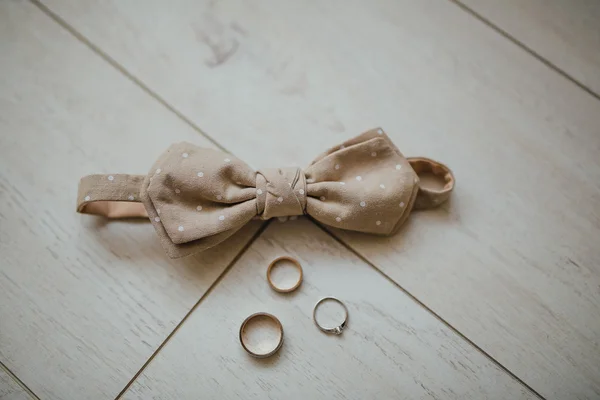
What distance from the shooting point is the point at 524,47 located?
4.04ft

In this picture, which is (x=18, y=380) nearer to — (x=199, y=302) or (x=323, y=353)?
(x=199, y=302)

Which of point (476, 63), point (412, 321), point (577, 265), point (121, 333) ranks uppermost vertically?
point (476, 63)

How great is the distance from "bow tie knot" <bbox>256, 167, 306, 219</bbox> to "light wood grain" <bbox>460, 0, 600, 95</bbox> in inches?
27.0

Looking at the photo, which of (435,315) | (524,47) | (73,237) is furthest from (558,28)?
(73,237)

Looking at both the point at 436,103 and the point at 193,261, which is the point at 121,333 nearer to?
the point at 193,261

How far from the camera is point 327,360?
3.29 feet

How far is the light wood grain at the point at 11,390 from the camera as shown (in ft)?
3.25

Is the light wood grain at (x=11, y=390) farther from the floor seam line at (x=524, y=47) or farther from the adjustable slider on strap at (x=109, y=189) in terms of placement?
the floor seam line at (x=524, y=47)

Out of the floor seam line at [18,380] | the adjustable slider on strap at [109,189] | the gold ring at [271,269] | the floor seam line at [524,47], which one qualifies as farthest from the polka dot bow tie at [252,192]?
the floor seam line at [524,47]

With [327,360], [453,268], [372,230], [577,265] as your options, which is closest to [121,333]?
[327,360]

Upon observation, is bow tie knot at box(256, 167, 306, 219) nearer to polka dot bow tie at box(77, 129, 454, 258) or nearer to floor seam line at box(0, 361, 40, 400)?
polka dot bow tie at box(77, 129, 454, 258)

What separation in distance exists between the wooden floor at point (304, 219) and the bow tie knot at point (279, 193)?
0.11m

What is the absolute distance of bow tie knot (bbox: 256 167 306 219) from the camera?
0.98 meters

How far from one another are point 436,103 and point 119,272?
814 millimetres
